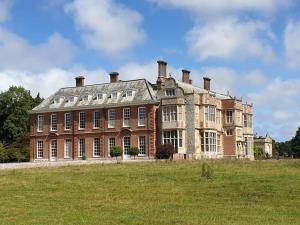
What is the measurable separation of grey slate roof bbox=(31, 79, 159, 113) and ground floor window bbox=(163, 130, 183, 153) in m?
3.62

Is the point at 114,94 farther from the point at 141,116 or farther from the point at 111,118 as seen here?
the point at 141,116

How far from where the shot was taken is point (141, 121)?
58188mm

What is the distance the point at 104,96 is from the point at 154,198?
42.7 m

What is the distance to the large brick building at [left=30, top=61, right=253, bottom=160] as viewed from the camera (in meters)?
56.7

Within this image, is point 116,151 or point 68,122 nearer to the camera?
point 116,151

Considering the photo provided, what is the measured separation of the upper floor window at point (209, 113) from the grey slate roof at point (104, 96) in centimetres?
530

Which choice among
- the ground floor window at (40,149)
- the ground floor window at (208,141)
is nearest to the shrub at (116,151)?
the ground floor window at (208,141)

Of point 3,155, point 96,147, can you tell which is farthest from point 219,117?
point 3,155

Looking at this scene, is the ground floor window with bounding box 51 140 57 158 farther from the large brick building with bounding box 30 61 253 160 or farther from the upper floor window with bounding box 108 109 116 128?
the upper floor window with bounding box 108 109 116 128

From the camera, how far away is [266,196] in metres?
19.3

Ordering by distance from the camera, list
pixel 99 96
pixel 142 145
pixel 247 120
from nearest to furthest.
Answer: pixel 142 145 → pixel 99 96 → pixel 247 120

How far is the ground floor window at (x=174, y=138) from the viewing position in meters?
56.2

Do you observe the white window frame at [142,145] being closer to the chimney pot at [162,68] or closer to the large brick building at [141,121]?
the large brick building at [141,121]

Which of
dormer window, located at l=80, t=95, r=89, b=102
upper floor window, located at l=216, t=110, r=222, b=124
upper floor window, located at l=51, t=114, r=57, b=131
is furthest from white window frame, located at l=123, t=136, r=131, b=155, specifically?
upper floor window, located at l=216, t=110, r=222, b=124
